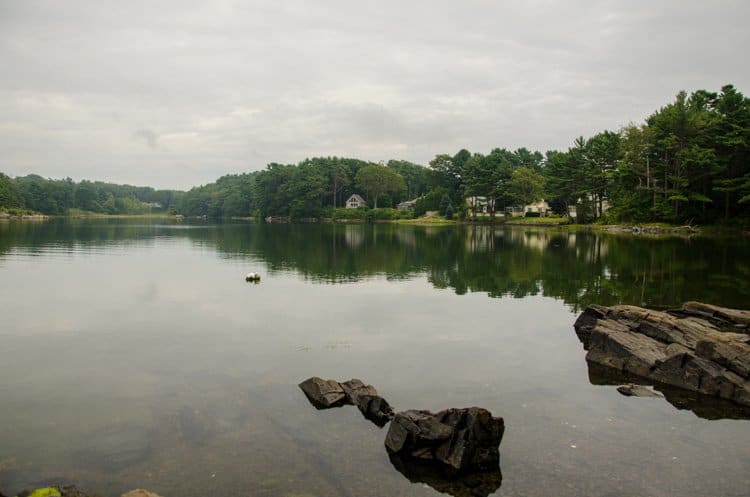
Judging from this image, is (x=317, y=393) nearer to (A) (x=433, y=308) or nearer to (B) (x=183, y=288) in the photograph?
(A) (x=433, y=308)

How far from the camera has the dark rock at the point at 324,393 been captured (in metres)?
13.6

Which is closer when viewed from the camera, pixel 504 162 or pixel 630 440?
pixel 630 440

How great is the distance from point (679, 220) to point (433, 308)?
7199 cm

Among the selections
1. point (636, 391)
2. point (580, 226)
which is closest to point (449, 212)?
point (580, 226)

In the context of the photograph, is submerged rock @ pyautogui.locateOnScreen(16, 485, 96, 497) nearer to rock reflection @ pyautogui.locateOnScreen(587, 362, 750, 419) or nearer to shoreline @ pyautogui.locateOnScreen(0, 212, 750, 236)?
rock reflection @ pyautogui.locateOnScreen(587, 362, 750, 419)

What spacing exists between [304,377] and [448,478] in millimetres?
6635

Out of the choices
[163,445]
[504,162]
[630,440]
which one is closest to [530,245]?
[630,440]

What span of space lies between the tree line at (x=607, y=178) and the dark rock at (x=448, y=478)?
7325cm

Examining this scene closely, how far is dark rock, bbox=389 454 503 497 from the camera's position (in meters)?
10.0

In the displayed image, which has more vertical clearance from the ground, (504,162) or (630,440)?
(504,162)

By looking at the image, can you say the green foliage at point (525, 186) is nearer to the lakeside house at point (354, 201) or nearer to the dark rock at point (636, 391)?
the lakeside house at point (354, 201)

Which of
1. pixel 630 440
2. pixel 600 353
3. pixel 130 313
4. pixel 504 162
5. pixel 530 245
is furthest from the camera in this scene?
pixel 504 162

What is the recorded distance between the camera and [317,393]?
13.9 meters

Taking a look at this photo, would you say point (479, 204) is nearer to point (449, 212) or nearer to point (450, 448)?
point (449, 212)
